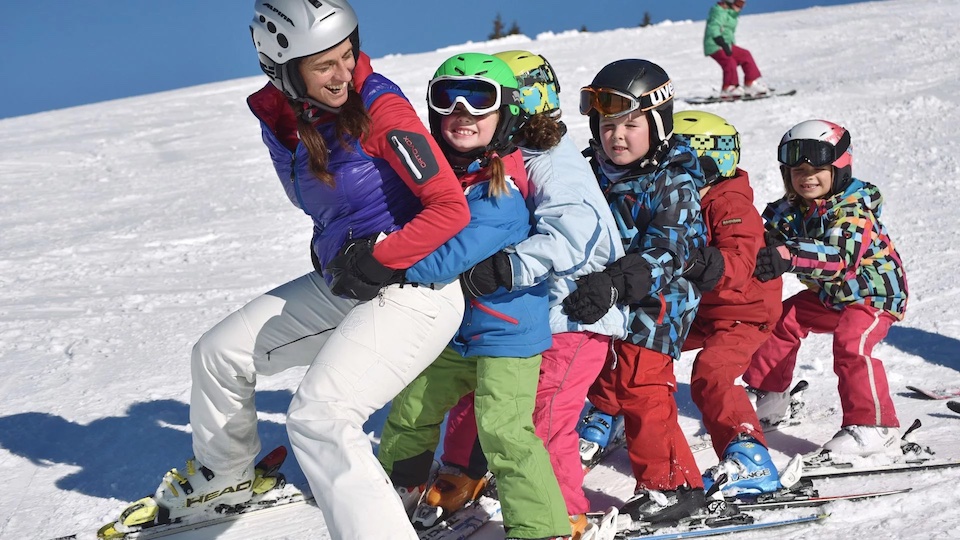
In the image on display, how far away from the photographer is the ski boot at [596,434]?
468cm

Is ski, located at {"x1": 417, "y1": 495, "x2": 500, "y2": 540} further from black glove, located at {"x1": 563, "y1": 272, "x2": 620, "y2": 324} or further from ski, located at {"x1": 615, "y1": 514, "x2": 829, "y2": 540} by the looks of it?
black glove, located at {"x1": 563, "y1": 272, "x2": 620, "y2": 324}

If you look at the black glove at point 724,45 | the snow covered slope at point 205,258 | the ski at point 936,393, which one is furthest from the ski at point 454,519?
the black glove at point 724,45

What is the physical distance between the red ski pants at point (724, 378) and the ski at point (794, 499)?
0.78 feet

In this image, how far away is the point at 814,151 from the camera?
4.59 metres

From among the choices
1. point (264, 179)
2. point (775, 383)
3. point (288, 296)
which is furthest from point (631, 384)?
point (264, 179)

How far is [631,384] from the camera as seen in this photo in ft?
13.6

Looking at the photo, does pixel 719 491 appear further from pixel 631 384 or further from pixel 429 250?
pixel 429 250

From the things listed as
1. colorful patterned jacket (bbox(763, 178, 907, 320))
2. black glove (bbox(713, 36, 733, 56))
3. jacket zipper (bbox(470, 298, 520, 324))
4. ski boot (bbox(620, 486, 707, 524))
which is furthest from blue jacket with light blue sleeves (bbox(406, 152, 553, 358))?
black glove (bbox(713, 36, 733, 56))

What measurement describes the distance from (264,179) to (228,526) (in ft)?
28.1

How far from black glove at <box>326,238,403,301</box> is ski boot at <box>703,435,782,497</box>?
5.58ft

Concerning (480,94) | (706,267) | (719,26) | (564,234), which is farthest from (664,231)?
(719,26)

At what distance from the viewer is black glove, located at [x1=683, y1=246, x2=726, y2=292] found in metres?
4.08

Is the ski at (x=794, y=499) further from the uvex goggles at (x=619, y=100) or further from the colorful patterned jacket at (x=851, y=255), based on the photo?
the uvex goggles at (x=619, y=100)

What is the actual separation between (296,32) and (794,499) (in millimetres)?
2805
